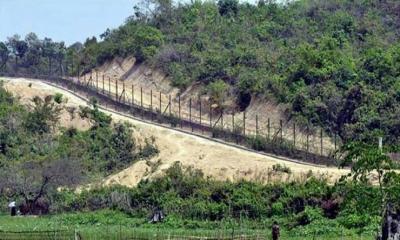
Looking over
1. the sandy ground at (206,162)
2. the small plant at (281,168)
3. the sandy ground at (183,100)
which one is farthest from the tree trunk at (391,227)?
the sandy ground at (183,100)

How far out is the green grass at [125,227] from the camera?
119ft

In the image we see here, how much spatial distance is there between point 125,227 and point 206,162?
1315 cm

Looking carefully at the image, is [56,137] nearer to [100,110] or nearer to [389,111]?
[100,110]

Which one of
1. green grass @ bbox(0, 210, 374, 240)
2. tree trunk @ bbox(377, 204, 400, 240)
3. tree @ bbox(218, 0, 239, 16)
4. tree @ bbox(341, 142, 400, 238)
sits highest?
tree @ bbox(218, 0, 239, 16)

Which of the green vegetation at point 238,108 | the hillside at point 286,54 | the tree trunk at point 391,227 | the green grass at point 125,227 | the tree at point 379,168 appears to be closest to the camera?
the tree trunk at point 391,227

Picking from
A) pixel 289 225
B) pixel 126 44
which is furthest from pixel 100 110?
pixel 289 225

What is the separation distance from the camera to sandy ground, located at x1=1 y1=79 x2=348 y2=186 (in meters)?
50.4

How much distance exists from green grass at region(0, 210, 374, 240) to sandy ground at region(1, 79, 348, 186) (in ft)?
22.7

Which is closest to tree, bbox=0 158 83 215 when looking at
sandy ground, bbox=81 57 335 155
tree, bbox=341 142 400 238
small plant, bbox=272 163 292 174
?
small plant, bbox=272 163 292 174

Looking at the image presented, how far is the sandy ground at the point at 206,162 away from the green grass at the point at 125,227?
22.7 feet

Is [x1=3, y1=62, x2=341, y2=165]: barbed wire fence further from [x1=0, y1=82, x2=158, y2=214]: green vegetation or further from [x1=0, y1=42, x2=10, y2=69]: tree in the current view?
[x1=0, y1=42, x2=10, y2=69]: tree

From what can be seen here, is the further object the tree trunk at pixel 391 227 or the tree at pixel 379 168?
the tree at pixel 379 168

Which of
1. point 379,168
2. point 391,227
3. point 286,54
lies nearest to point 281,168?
point 286,54

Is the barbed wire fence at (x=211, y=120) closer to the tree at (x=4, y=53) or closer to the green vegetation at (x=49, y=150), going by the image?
the green vegetation at (x=49, y=150)
